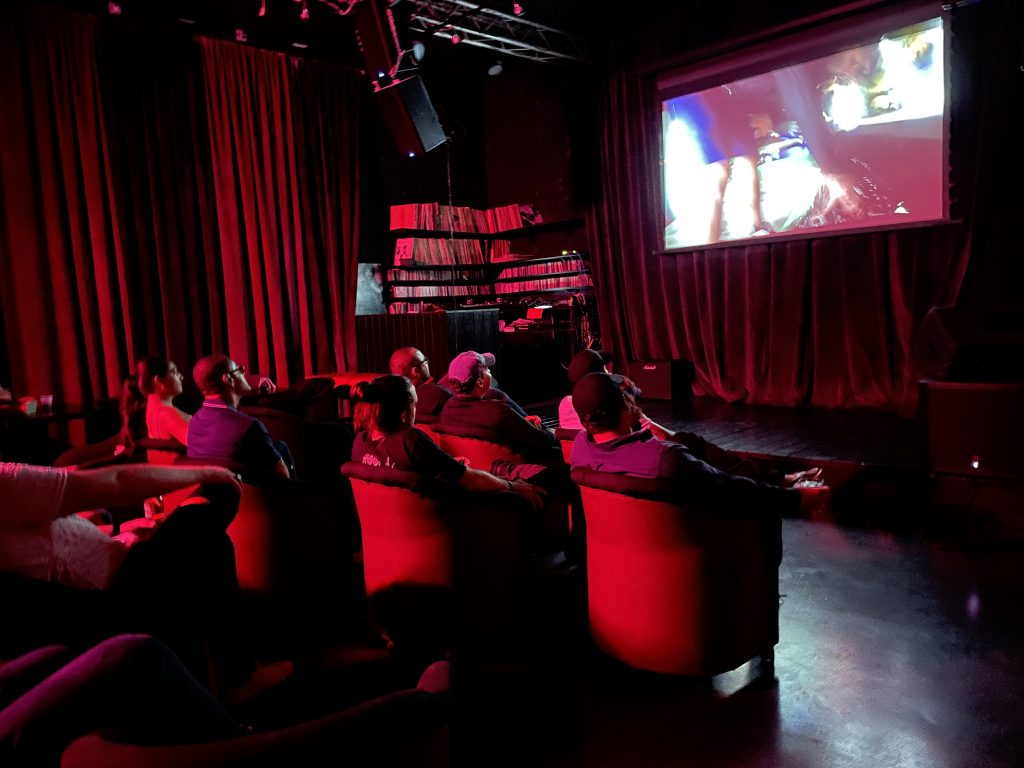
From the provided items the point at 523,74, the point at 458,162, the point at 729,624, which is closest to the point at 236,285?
the point at 458,162

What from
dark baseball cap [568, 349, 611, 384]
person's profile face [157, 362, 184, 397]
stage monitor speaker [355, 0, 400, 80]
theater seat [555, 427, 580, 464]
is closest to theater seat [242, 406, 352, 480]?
person's profile face [157, 362, 184, 397]

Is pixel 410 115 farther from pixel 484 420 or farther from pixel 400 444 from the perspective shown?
pixel 400 444

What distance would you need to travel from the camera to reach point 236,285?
6852 millimetres

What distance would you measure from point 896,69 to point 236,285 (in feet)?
19.7

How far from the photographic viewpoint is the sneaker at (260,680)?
232cm

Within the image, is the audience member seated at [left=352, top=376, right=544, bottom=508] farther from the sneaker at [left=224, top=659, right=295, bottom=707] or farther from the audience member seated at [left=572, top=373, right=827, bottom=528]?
the sneaker at [left=224, top=659, right=295, bottom=707]

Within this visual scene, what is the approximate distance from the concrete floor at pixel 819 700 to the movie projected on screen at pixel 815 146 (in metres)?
3.95

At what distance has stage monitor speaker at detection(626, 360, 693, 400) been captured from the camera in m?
7.45

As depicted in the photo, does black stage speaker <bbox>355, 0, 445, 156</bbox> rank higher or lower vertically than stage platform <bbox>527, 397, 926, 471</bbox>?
higher

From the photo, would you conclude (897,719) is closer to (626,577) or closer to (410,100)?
(626,577)

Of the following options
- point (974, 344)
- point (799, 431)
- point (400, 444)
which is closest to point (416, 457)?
point (400, 444)

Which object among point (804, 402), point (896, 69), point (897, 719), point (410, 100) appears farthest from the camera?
point (804, 402)

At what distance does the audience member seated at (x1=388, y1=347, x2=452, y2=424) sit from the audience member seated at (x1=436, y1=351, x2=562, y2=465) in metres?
0.32

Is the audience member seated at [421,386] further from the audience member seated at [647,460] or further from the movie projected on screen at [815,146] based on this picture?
the movie projected on screen at [815,146]
